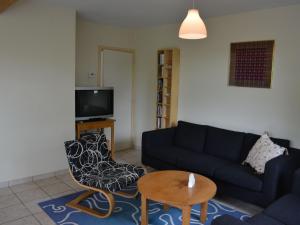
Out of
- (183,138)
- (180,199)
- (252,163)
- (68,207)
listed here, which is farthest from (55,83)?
(252,163)

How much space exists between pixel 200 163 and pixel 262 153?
75 cm

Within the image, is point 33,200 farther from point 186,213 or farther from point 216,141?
point 216,141

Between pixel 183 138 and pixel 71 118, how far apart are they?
1713 millimetres

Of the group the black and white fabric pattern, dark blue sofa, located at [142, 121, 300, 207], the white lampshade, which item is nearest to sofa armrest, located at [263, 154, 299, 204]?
dark blue sofa, located at [142, 121, 300, 207]

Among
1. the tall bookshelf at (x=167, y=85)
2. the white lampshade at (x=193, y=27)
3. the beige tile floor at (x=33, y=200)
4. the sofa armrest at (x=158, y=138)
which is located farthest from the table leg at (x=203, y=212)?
the tall bookshelf at (x=167, y=85)

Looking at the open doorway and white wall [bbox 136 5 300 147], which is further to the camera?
the open doorway

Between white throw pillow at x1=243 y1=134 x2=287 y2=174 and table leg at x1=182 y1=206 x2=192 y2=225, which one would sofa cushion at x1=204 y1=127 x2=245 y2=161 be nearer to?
white throw pillow at x1=243 y1=134 x2=287 y2=174

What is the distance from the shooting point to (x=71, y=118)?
4234mm

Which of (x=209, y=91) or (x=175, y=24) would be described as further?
(x=175, y=24)

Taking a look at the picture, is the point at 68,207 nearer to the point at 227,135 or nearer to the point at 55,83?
the point at 55,83

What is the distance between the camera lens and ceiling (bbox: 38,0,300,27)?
11.2ft

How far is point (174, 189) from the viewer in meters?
2.74

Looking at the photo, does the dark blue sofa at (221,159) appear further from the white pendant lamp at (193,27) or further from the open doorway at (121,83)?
the white pendant lamp at (193,27)

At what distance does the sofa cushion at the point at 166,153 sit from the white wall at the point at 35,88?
1246 millimetres
